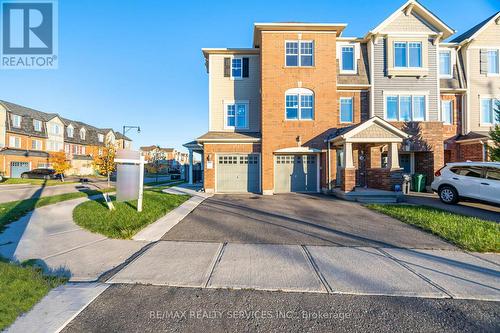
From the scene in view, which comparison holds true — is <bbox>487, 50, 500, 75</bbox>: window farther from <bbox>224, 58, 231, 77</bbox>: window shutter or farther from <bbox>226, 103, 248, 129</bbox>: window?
<bbox>224, 58, 231, 77</bbox>: window shutter

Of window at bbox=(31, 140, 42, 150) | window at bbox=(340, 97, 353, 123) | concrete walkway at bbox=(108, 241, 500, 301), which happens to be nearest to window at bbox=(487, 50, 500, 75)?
window at bbox=(340, 97, 353, 123)

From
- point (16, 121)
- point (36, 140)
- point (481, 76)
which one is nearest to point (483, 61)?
point (481, 76)

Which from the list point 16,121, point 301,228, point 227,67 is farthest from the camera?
→ point 16,121

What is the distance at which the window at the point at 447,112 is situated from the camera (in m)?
16.0

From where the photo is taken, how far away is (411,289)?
347cm

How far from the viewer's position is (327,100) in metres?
14.3

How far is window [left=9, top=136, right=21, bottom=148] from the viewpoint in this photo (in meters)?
32.7

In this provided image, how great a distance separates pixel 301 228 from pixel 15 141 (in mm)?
45098

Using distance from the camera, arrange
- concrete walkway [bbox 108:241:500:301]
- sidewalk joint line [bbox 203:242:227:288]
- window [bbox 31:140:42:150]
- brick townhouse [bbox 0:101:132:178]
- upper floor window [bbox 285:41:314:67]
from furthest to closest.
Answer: window [bbox 31:140:42:150], brick townhouse [bbox 0:101:132:178], upper floor window [bbox 285:41:314:67], sidewalk joint line [bbox 203:242:227:288], concrete walkway [bbox 108:241:500:301]

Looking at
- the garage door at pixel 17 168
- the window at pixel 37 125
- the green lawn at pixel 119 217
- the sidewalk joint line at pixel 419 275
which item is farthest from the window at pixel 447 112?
the window at pixel 37 125

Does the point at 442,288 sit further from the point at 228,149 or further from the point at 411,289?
the point at 228,149

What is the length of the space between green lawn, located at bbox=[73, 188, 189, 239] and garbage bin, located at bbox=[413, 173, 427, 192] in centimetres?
1465

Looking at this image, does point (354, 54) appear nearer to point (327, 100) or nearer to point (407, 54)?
point (407, 54)

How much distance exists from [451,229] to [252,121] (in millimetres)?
12117
